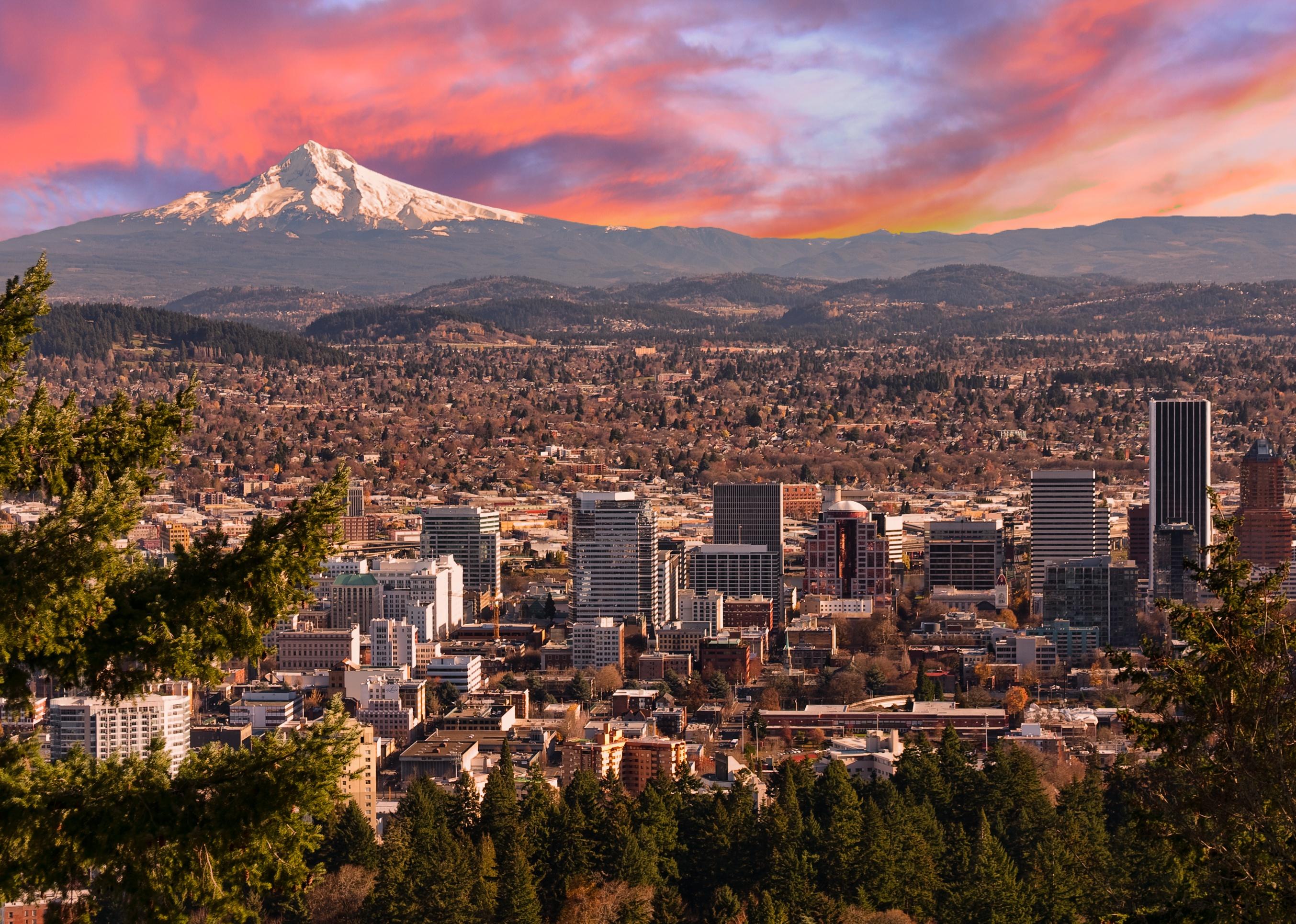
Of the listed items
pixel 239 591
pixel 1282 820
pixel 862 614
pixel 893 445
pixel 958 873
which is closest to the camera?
pixel 239 591

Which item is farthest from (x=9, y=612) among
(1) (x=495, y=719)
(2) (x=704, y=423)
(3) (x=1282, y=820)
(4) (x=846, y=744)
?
(2) (x=704, y=423)

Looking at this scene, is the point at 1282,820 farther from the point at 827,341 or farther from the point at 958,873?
the point at 827,341

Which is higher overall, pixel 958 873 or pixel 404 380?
pixel 404 380

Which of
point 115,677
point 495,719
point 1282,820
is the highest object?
point 115,677

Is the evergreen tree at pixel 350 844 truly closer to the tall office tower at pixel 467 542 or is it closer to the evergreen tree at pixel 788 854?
the evergreen tree at pixel 788 854

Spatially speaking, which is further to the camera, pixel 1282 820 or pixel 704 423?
pixel 704 423

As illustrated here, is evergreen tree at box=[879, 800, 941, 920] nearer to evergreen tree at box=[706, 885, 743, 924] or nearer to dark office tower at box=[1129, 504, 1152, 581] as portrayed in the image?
evergreen tree at box=[706, 885, 743, 924]
